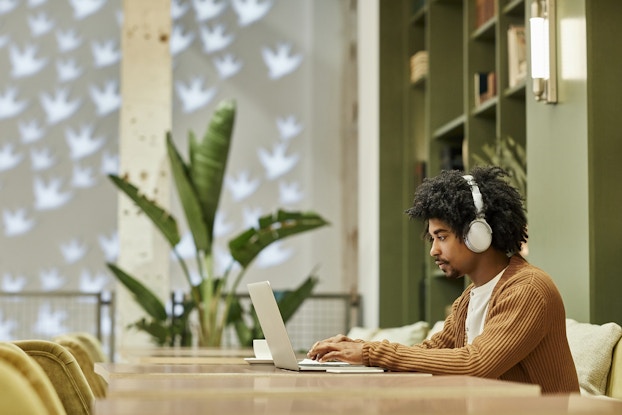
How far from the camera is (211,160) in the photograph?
19.8ft

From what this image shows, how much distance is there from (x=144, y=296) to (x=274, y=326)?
3887 mm

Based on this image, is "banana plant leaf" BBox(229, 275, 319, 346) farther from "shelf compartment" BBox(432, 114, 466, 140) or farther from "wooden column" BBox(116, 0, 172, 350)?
"shelf compartment" BBox(432, 114, 466, 140)

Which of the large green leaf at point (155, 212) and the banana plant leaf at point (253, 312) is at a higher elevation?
the large green leaf at point (155, 212)

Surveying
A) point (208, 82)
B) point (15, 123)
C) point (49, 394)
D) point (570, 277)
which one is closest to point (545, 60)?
point (570, 277)

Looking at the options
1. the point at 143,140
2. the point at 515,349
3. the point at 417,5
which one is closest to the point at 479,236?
the point at 515,349

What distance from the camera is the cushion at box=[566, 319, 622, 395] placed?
297 centimetres

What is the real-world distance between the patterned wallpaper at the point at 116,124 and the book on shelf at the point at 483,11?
7.06 ft

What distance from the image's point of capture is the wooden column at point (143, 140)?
21.5 ft

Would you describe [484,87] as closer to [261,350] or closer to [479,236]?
[261,350]

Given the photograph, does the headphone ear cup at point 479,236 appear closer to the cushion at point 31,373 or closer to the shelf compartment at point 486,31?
the cushion at point 31,373

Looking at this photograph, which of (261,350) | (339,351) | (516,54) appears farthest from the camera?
(516,54)

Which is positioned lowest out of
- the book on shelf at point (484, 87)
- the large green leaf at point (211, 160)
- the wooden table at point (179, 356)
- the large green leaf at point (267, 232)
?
the wooden table at point (179, 356)

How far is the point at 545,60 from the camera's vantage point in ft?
12.4

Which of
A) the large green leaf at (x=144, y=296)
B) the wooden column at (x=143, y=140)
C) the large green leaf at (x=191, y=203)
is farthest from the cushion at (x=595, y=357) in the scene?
the wooden column at (x=143, y=140)
